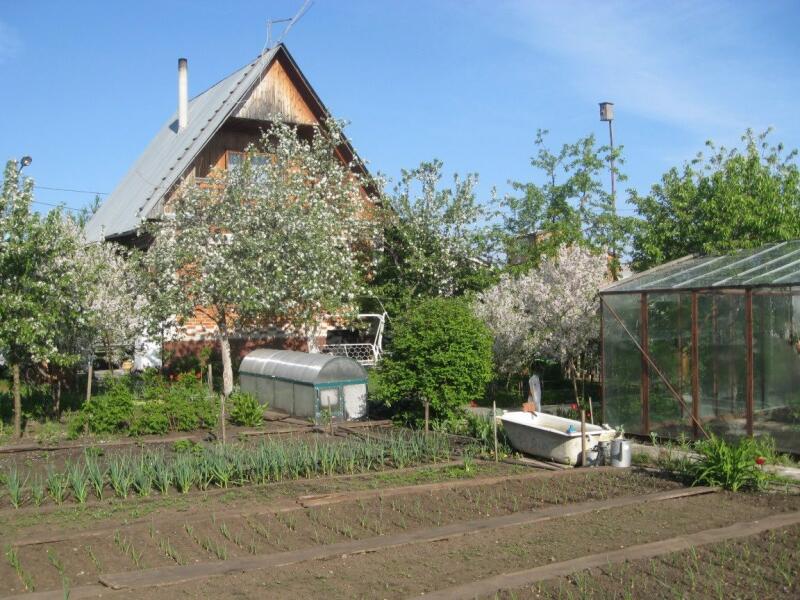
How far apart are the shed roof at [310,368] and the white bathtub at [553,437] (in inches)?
189

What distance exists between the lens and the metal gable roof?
2439 cm

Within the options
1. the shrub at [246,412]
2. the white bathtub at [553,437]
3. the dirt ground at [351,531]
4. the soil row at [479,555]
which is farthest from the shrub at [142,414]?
the soil row at [479,555]

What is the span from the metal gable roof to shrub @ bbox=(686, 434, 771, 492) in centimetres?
1544

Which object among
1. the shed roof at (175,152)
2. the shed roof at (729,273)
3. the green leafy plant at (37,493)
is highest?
the shed roof at (175,152)

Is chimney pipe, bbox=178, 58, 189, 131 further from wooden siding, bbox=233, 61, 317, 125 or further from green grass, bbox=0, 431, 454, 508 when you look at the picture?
green grass, bbox=0, 431, 454, 508

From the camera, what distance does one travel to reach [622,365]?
1509 centimetres

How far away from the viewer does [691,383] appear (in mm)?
14031

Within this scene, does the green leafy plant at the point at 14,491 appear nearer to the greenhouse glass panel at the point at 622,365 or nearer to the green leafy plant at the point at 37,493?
the green leafy plant at the point at 37,493

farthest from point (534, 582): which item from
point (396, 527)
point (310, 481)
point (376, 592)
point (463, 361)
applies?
point (463, 361)

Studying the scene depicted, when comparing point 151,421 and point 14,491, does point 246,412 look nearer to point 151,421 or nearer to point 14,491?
point 151,421

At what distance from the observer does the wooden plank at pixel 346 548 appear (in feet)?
22.8

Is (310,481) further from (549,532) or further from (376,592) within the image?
(376,592)

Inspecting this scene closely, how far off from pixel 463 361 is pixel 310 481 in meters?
5.55

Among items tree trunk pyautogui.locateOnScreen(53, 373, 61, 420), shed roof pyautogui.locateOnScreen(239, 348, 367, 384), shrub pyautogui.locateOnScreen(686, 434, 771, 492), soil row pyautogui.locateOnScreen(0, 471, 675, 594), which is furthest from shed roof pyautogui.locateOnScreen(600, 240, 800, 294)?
tree trunk pyautogui.locateOnScreen(53, 373, 61, 420)
